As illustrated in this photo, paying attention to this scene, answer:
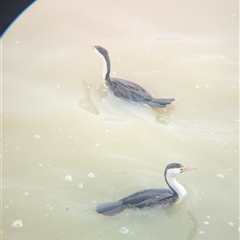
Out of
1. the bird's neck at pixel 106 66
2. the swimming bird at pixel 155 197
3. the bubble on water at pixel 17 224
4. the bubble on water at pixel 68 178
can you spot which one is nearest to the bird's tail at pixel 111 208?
the swimming bird at pixel 155 197

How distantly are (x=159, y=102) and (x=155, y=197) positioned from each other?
21.6 inches

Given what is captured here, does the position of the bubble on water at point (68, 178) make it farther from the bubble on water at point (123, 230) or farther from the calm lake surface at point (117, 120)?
the bubble on water at point (123, 230)

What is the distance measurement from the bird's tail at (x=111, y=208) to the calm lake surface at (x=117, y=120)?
2 centimetres

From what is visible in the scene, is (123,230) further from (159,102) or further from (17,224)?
(159,102)

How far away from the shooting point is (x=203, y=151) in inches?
71.0

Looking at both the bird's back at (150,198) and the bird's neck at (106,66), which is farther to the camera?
the bird's neck at (106,66)

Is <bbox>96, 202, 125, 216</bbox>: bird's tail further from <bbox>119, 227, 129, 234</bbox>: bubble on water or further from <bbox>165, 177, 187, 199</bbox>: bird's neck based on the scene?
<bbox>165, 177, 187, 199</bbox>: bird's neck

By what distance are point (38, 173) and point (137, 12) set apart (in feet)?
4.14

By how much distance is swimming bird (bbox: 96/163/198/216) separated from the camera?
1.51 metres

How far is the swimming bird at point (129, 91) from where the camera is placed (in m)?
1.95

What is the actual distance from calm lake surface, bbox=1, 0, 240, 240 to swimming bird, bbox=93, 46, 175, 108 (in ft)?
0.13

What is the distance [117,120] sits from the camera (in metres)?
1.90

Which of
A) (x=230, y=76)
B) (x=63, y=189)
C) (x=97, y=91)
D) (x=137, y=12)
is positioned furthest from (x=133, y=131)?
(x=137, y=12)

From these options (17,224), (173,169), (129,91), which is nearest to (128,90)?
(129,91)
